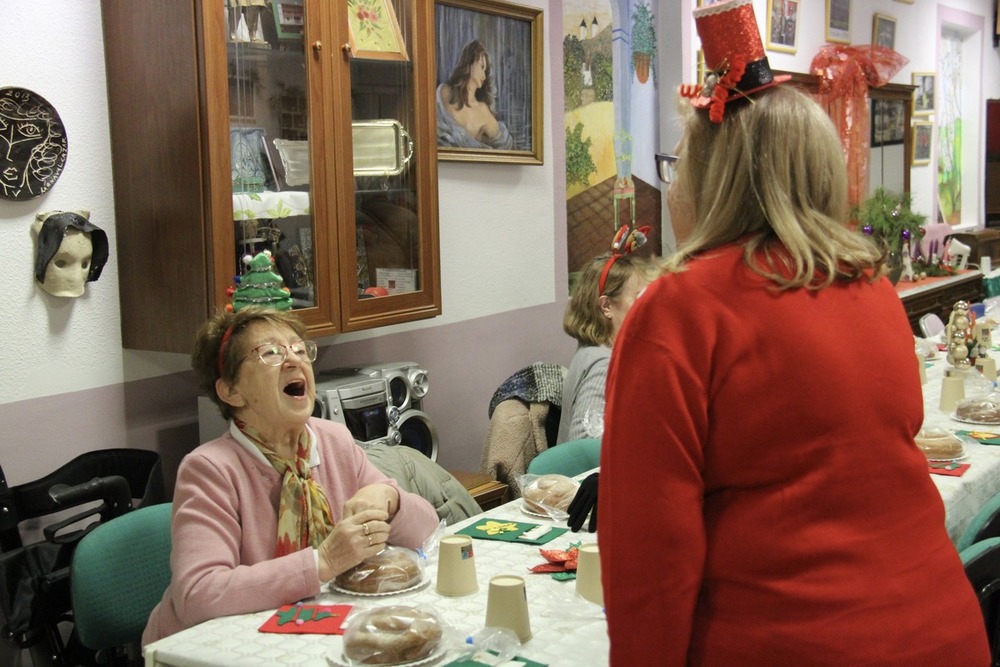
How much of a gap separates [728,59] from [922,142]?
727 cm

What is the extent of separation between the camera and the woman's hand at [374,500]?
1.99 meters

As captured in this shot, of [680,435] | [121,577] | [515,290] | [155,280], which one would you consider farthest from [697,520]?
[515,290]

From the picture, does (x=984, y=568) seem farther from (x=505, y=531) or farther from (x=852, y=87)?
(x=852, y=87)

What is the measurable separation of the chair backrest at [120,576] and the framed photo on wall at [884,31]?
21.0 ft

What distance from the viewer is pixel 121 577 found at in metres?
2.20

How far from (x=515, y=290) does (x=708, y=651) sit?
3333mm

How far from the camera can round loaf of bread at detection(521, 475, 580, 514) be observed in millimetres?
2283

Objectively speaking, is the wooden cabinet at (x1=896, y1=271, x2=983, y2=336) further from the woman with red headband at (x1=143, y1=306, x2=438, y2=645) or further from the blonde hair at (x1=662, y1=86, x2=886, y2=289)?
the blonde hair at (x1=662, y1=86, x2=886, y2=289)

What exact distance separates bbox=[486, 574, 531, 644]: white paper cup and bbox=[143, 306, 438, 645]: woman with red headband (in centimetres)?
35

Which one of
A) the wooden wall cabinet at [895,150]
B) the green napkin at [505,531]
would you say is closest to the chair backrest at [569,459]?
the green napkin at [505,531]

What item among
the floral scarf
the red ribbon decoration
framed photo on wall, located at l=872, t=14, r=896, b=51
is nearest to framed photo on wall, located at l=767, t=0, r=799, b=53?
the red ribbon decoration

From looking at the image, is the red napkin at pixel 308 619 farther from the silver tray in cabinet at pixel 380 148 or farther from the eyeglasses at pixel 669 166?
the silver tray in cabinet at pixel 380 148

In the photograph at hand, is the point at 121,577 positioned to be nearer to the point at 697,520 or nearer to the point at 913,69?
the point at 697,520

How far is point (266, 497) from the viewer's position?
204 cm
